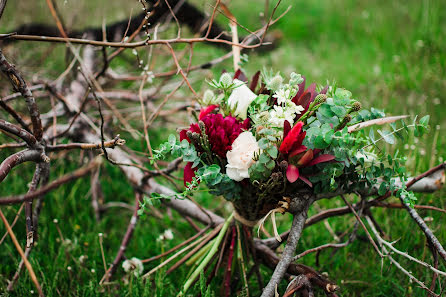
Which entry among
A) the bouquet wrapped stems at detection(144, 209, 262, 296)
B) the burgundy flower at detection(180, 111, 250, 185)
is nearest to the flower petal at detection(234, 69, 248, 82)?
the burgundy flower at detection(180, 111, 250, 185)

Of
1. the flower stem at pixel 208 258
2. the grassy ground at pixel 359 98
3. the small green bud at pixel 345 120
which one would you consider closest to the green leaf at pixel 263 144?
the small green bud at pixel 345 120

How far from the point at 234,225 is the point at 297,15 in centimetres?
385

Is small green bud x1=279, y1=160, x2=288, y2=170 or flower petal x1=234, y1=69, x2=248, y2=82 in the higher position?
flower petal x1=234, y1=69, x2=248, y2=82

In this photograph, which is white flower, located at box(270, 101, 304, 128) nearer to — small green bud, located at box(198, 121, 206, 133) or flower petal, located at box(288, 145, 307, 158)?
flower petal, located at box(288, 145, 307, 158)

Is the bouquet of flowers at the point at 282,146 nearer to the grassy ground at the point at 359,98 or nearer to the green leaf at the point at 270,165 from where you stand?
the green leaf at the point at 270,165

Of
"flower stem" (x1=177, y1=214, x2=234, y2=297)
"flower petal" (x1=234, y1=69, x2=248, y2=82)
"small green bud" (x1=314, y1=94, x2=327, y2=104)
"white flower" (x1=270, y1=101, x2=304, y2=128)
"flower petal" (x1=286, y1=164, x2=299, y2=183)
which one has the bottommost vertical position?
"flower stem" (x1=177, y1=214, x2=234, y2=297)

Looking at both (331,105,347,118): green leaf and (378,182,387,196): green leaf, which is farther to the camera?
(378,182,387,196): green leaf

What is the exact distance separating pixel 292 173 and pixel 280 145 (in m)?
0.08

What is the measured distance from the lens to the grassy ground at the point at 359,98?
60.0 inches

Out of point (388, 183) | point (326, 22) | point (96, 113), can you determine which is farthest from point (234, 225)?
point (326, 22)

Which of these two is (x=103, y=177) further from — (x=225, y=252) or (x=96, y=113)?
(x=225, y=252)

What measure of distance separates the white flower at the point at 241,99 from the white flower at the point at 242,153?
0.13 m

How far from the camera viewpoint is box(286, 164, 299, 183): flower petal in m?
0.97

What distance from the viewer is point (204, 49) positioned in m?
4.20
